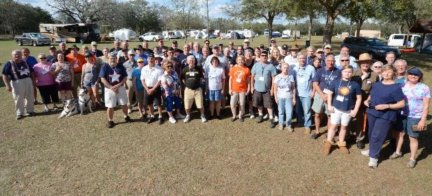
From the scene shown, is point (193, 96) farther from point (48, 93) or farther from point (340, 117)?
point (48, 93)

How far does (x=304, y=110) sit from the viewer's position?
6441mm

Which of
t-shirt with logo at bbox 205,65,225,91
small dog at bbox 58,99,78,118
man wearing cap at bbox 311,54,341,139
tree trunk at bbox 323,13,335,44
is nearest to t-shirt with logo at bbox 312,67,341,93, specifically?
man wearing cap at bbox 311,54,341,139

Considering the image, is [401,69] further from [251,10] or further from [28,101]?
[251,10]

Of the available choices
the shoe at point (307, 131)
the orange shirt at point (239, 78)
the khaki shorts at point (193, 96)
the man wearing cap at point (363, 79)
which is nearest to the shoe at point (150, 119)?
the khaki shorts at point (193, 96)

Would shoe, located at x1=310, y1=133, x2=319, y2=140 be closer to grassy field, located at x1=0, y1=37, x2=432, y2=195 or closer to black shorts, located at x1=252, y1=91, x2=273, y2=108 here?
grassy field, located at x1=0, y1=37, x2=432, y2=195

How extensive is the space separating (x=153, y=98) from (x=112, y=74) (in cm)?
110

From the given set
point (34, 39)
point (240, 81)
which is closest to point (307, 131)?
point (240, 81)

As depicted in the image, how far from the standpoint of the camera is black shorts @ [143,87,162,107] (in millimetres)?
7058

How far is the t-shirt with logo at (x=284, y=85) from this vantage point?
6297 millimetres

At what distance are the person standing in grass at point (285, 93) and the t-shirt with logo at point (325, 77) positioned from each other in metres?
0.61

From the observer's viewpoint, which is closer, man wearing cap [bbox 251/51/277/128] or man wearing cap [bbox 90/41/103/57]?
man wearing cap [bbox 251/51/277/128]

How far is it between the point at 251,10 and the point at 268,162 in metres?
26.9

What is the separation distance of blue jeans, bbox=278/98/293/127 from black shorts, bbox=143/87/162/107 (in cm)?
288

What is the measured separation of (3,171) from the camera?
4.89 metres
